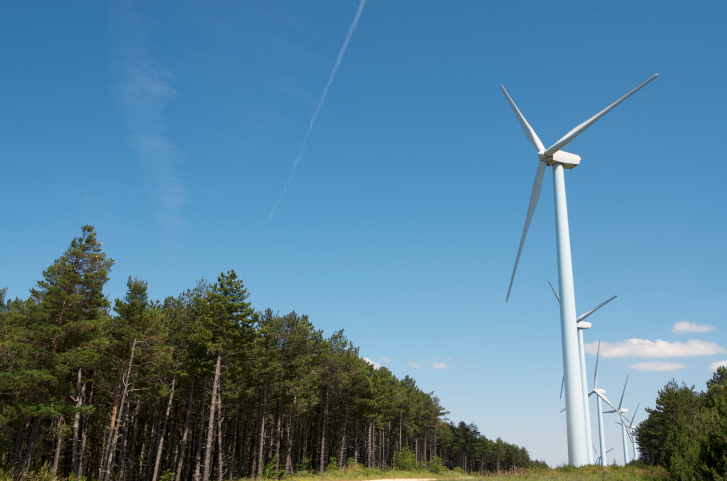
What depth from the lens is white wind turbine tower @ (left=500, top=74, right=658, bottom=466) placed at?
24.8 meters

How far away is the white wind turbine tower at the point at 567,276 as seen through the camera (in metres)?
24.8

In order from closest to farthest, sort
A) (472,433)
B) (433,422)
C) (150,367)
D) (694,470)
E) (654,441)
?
(694,470) → (150,367) → (654,441) → (433,422) → (472,433)

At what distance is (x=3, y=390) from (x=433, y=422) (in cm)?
9036

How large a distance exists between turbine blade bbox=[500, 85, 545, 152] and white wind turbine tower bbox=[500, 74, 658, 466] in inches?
3.5

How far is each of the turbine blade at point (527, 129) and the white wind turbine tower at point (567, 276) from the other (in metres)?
0.09

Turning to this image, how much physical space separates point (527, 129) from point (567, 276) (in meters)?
13.8

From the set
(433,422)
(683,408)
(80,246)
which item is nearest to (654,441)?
(683,408)

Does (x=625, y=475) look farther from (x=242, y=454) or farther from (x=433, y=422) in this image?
(x=433, y=422)

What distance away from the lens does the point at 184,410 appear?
2250 inches

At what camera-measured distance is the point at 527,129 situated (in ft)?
118

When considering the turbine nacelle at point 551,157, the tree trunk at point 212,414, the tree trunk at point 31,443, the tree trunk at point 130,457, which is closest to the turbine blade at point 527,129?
the turbine nacelle at point 551,157

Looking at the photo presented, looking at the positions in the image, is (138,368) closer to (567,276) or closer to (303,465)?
(303,465)

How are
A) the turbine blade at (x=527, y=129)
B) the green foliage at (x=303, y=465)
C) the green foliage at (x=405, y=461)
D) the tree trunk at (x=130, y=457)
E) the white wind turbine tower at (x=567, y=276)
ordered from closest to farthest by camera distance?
the white wind turbine tower at (x=567, y=276)
the turbine blade at (x=527, y=129)
the tree trunk at (x=130, y=457)
the green foliage at (x=303, y=465)
the green foliage at (x=405, y=461)

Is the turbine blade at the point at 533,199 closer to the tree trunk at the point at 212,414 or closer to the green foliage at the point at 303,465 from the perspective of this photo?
the tree trunk at the point at 212,414
